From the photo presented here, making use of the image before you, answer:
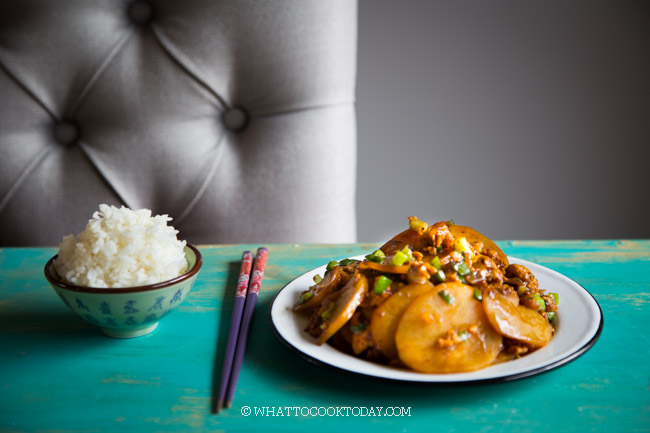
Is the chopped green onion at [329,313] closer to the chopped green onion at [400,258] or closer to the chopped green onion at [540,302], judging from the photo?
the chopped green onion at [400,258]

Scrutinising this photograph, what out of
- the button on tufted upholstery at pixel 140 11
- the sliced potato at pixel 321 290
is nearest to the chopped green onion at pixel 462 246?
the sliced potato at pixel 321 290

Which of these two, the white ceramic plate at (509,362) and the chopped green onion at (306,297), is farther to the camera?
the chopped green onion at (306,297)

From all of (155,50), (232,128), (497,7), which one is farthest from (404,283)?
(497,7)

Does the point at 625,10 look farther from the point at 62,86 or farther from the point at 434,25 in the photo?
the point at 62,86

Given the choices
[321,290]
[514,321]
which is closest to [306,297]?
[321,290]

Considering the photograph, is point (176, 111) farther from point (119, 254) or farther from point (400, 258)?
point (400, 258)

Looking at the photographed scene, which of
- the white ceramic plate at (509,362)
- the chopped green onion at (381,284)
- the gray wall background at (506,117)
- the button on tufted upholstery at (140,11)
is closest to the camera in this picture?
the white ceramic plate at (509,362)

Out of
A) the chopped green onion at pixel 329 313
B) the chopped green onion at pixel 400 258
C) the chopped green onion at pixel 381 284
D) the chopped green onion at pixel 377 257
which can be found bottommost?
the chopped green onion at pixel 329 313
